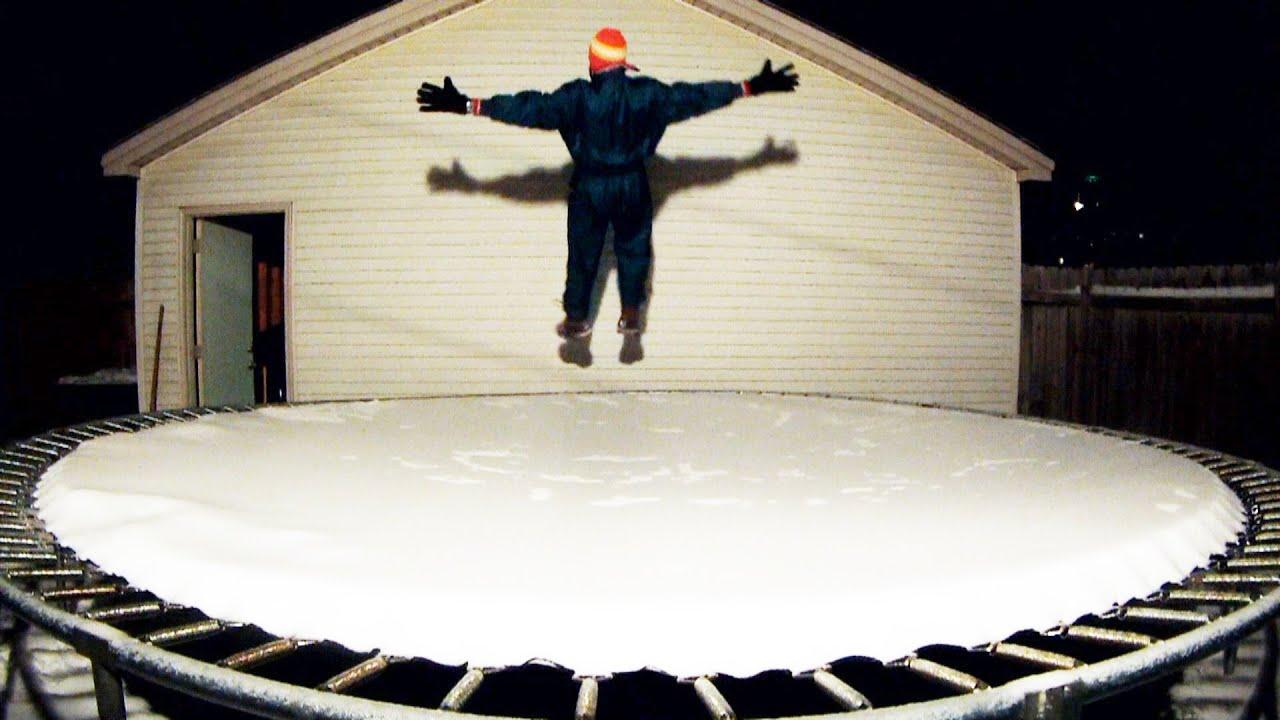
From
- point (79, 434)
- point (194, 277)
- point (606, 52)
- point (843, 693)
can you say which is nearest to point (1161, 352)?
point (606, 52)

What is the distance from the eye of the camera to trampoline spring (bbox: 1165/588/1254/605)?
923 mm

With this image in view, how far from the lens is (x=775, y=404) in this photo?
2.93 metres

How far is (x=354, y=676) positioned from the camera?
0.71 meters

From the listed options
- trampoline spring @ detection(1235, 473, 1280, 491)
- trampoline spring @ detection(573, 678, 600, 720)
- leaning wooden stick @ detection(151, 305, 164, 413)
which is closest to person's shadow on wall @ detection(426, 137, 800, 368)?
leaning wooden stick @ detection(151, 305, 164, 413)

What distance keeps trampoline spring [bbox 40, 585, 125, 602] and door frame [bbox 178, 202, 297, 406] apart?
4192 mm

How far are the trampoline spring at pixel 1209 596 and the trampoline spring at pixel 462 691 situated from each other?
859 mm

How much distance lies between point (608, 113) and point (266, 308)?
4.62 meters

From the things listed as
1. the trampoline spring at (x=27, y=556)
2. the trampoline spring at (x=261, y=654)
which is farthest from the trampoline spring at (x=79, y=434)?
the trampoline spring at (x=261, y=654)

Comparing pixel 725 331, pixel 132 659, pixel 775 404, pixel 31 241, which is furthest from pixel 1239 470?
pixel 31 241

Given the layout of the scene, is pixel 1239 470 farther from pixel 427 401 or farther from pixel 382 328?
pixel 382 328

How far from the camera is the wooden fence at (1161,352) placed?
14.6 feet

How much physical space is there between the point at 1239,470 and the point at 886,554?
1234 millimetres

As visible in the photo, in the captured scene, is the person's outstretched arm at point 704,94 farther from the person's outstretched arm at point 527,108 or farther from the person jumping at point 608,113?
the person's outstretched arm at point 527,108

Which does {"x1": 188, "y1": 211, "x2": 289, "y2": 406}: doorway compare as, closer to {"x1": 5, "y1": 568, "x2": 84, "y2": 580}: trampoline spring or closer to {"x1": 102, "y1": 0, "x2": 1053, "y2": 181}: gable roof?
{"x1": 102, "y1": 0, "x2": 1053, "y2": 181}: gable roof
